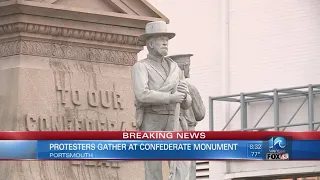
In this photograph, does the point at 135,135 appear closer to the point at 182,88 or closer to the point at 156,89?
the point at 156,89

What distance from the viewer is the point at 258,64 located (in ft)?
119

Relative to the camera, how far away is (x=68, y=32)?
18.9 metres

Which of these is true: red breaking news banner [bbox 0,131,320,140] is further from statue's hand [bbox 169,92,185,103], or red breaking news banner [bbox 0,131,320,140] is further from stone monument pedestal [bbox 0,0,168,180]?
stone monument pedestal [bbox 0,0,168,180]

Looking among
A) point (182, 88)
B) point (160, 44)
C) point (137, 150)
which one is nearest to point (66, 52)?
point (160, 44)

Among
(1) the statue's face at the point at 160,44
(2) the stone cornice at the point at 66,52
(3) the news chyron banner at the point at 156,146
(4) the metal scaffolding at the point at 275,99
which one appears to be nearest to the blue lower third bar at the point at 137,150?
(3) the news chyron banner at the point at 156,146

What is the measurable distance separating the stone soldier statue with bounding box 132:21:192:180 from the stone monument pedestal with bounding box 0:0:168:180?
1.35 meters

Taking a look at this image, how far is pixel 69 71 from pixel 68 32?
401 mm

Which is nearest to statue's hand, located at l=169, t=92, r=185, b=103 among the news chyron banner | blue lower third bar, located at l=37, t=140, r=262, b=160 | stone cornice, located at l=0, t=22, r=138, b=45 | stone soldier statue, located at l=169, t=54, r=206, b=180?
the news chyron banner

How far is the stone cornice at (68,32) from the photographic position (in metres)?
18.5

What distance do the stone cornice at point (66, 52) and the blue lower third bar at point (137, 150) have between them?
181 centimetres

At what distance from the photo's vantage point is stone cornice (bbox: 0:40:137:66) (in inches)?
731

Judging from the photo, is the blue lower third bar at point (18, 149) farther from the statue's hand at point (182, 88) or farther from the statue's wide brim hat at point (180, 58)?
the statue's wide brim hat at point (180, 58)

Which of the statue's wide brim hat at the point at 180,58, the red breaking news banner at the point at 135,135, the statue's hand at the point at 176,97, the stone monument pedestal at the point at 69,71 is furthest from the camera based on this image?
the statue's wide brim hat at the point at 180,58

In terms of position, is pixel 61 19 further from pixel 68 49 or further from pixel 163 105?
pixel 163 105
